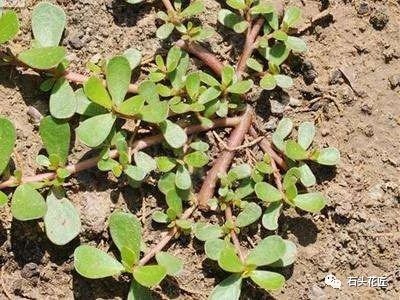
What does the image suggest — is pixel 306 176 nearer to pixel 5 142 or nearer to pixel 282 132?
pixel 282 132

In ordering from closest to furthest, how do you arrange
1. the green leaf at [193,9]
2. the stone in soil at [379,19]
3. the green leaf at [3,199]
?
the green leaf at [3,199], the green leaf at [193,9], the stone in soil at [379,19]

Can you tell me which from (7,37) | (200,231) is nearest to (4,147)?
(7,37)

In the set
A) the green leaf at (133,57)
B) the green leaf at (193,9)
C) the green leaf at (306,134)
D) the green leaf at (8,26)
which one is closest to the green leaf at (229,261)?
the green leaf at (306,134)

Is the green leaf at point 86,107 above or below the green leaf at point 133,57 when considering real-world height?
below

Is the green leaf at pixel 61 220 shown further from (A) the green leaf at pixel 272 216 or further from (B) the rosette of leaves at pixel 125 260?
(A) the green leaf at pixel 272 216

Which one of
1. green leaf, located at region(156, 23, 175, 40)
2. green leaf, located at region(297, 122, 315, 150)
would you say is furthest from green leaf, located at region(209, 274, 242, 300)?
green leaf, located at region(156, 23, 175, 40)

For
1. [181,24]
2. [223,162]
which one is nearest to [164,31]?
[181,24]
